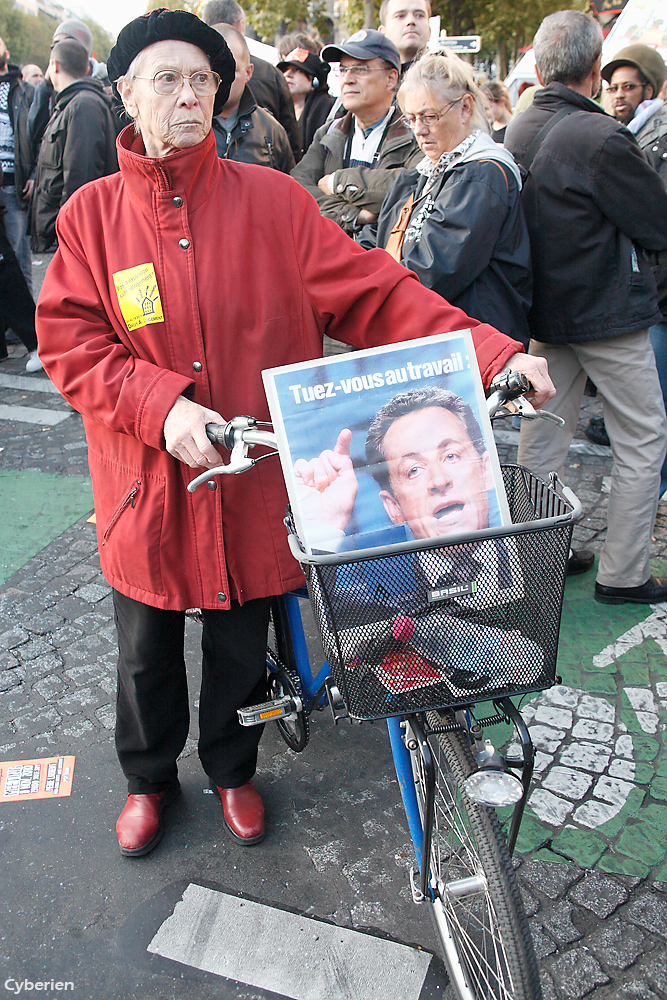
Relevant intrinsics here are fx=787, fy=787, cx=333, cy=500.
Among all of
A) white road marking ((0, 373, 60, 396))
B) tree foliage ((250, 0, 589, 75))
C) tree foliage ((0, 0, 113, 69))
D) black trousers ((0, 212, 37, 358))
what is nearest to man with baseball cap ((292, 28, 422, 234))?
white road marking ((0, 373, 60, 396))

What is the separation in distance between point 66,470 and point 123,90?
345 centimetres

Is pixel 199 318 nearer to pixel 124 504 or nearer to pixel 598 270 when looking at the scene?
pixel 124 504

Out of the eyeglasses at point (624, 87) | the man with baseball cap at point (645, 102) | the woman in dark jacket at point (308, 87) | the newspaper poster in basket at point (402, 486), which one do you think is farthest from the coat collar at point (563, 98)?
the woman in dark jacket at point (308, 87)

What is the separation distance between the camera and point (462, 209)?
2.73 m

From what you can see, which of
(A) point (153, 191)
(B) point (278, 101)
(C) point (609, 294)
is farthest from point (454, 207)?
(B) point (278, 101)

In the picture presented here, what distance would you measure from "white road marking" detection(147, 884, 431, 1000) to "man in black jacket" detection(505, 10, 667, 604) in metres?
2.01

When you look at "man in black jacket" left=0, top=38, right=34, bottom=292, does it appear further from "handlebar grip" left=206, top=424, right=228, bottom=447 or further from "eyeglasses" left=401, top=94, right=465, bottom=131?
"handlebar grip" left=206, top=424, right=228, bottom=447

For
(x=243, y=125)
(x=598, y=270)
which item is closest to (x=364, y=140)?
(x=243, y=125)

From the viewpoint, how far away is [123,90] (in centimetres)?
194

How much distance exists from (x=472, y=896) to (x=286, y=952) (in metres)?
0.64

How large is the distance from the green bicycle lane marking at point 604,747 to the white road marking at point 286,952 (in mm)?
551

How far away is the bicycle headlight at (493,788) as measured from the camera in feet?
5.09

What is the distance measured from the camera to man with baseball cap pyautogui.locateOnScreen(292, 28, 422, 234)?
12.3 ft

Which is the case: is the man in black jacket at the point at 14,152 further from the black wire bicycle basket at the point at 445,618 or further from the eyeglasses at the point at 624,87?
the black wire bicycle basket at the point at 445,618
